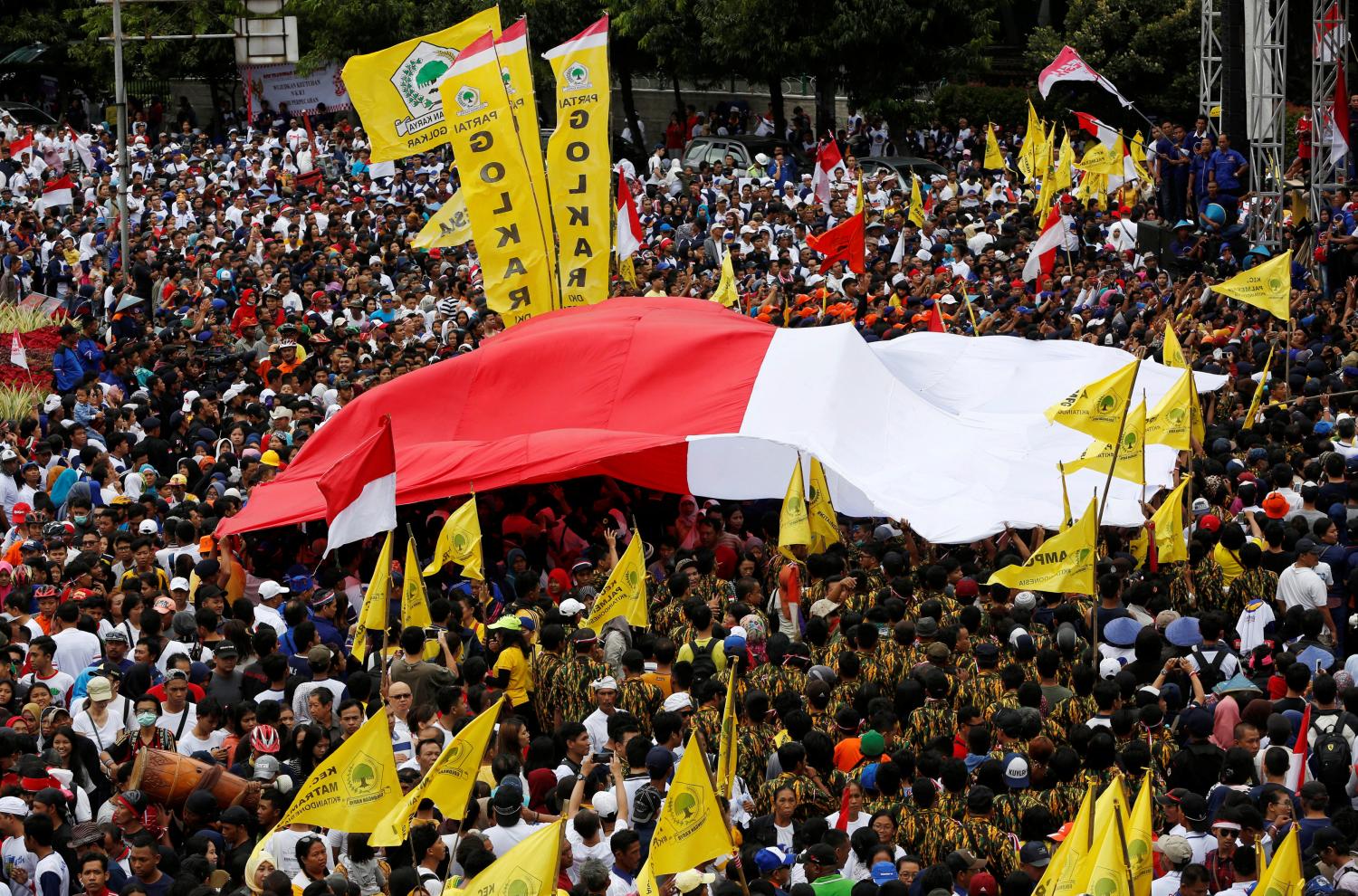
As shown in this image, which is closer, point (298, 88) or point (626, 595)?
point (626, 595)

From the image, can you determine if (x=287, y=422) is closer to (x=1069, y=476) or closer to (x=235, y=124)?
(x=1069, y=476)

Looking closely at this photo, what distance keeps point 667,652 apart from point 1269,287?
7755 mm

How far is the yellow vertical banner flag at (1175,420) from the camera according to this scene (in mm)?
13086

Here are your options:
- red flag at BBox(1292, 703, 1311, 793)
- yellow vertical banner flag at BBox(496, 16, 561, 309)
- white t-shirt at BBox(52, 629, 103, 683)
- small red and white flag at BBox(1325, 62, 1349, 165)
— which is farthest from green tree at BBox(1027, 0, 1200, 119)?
white t-shirt at BBox(52, 629, 103, 683)

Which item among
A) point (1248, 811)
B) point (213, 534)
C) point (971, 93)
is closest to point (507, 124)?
point (213, 534)

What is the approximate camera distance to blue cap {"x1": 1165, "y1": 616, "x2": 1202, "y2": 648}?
10.5m

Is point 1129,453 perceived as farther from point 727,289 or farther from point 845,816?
point 727,289

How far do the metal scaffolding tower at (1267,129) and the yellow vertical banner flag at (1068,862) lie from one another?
15.1 meters

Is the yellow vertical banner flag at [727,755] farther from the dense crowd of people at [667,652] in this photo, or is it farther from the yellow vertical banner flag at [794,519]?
the yellow vertical banner flag at [794,519]

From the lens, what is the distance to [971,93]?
36.1 m

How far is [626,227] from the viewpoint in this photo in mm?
19734

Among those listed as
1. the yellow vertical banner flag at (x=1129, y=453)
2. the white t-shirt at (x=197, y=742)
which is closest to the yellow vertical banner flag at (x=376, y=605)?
the white t-shirt at (x=197, y=742)

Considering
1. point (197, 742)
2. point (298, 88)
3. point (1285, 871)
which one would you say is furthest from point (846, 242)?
point (298, 88)

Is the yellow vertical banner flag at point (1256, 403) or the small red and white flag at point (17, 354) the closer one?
the yellow vertical banner flag at point (1256, 403)
